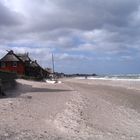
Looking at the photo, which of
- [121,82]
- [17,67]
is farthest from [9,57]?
[121,82]

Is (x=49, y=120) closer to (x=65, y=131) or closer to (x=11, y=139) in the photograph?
(x=65, y=131)

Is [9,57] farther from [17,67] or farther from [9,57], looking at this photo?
[17,67]

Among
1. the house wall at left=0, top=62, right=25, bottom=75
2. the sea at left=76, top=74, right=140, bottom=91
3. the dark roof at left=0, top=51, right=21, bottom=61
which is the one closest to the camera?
the sea at left=76, top=74, right=140, bottom=91

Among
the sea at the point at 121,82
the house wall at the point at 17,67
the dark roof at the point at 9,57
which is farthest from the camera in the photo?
the dark roof at the point at 9,57

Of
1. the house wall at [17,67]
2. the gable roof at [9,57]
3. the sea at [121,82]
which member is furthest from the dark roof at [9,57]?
the sea at [121,82]

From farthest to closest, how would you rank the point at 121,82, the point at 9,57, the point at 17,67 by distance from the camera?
1. the point at 121,82
2. the point at 17,67
3. the point at 9,57

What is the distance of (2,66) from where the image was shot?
246ft

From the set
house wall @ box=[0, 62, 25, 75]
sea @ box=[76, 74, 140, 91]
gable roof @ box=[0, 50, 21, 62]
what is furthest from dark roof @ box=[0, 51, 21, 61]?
sea @ box=[76, 74, 140, 91]

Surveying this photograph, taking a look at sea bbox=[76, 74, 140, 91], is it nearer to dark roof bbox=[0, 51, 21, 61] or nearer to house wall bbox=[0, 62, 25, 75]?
house wall bbox=[0, 62, 25, 75]

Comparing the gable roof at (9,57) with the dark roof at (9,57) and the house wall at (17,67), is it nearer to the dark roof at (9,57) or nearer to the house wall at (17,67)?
the dark roof at (9,57)

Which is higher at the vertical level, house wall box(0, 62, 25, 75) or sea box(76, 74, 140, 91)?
house wall box(0, 62, 25, 75)

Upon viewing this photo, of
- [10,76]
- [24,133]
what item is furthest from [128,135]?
[10,76]

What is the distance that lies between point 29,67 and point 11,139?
76445mm

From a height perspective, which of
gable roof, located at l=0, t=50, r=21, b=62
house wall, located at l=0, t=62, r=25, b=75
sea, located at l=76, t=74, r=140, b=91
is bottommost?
sea, located at l=76, t=74, r=140, b=91
